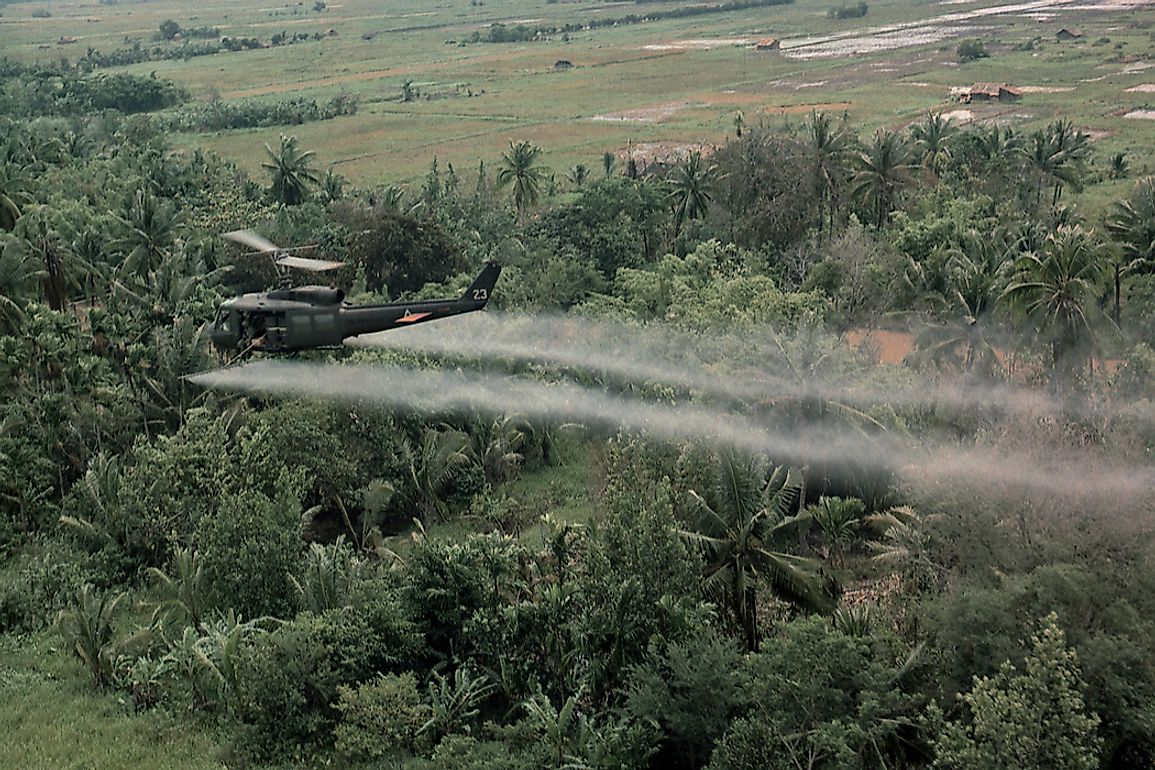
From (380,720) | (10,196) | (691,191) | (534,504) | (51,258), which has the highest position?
(10,196)

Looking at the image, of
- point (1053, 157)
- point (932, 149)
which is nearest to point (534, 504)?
point (932, 149)

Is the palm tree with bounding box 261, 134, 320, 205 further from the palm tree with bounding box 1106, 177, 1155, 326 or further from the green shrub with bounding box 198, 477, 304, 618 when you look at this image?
the palm tree with bounding box 1106, 177, 1155, 326

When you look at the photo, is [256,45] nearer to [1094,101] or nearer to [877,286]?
[1094,101]

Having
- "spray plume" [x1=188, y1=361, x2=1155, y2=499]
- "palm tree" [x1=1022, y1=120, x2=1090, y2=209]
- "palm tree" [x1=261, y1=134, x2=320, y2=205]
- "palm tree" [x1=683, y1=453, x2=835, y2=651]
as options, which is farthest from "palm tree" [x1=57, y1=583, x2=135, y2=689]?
"palm tree" [x1=1022, y1=120, x2=1090, y2=209]

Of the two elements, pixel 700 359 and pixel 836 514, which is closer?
pixel 836 514

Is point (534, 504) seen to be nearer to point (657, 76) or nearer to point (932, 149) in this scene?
point (932, 149)

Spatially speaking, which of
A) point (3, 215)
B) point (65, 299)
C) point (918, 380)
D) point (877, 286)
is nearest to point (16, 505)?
point (65, 299)
